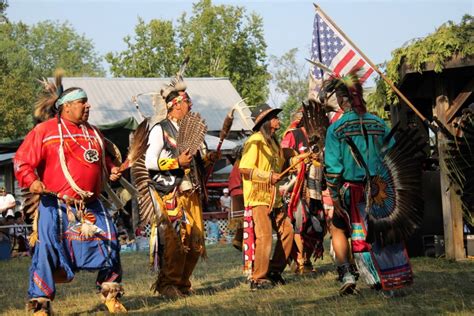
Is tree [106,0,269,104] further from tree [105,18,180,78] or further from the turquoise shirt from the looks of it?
the turquoise shirt

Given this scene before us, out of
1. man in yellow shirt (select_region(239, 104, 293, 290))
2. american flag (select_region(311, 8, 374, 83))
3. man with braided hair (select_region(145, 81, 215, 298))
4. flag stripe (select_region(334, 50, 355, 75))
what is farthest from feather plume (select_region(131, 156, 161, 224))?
flag stripe (select_region(334, 50, 355, 75))

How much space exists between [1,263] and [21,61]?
5486 centimetres

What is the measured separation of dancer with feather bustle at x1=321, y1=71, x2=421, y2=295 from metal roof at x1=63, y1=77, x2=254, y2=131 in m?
22.0

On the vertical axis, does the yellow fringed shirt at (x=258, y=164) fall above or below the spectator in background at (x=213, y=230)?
above

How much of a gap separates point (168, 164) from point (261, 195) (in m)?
1.01

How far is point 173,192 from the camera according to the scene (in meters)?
8.10

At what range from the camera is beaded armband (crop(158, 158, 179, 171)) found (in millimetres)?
7998

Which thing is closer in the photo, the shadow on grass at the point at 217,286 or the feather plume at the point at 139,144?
the feather plume at the point at 139,144

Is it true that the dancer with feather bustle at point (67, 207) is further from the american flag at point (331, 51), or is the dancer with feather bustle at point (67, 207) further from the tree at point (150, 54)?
the tree at point (150, 54)

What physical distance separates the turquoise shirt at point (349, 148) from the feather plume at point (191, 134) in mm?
1295

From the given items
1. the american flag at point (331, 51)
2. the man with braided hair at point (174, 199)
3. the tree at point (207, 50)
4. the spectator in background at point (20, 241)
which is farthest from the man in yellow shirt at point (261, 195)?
the tree at point (207, 50)

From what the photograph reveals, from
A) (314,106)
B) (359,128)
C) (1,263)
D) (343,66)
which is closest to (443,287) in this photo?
(359,128)

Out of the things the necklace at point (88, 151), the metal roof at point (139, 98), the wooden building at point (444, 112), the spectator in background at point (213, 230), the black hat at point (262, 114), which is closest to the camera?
the necklace at point (88, 151)

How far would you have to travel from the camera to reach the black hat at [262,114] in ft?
28.2
